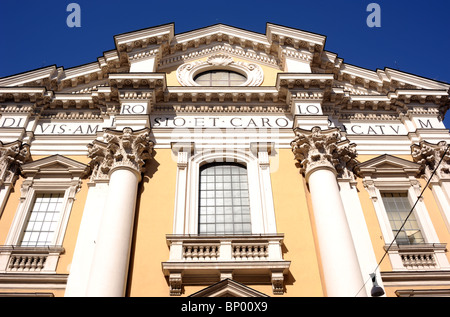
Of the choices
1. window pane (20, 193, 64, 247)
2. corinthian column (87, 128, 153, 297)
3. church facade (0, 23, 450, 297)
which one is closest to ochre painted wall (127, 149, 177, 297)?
church facade (0, 23, 450, 297)

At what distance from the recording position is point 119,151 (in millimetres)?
17641

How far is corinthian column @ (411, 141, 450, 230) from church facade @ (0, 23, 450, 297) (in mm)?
54

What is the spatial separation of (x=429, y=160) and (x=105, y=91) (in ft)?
43.3

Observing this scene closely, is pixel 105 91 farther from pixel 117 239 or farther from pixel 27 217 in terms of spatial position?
pixel 117 239

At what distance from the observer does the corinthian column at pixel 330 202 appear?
47.0 feet

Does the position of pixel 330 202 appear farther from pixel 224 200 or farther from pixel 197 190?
pixel 197 190

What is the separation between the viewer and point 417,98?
68.9 ft

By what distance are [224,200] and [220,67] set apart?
7831mm

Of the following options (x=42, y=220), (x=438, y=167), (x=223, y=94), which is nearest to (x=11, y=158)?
(x=42, y=220)

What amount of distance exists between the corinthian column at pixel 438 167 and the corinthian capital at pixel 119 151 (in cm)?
1035

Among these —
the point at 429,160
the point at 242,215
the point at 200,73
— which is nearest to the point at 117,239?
the point at 242,215

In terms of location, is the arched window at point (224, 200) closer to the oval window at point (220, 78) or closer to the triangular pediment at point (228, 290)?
the triangular pediment at point (228, 290)

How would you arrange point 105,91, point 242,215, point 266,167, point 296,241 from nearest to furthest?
1. point 296,241
2. point 242,215
3. point 266,167
4. point 105,91

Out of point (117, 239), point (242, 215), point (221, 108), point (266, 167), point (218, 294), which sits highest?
point (221, 108)
